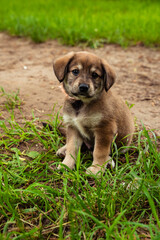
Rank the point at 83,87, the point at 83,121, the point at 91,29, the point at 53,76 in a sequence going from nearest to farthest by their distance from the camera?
the point at 83,87 → the point at 83,121 → the point at 53,76 → the point at 91,29

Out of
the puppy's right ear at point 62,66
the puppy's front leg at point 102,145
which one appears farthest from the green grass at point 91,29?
the puppy's front leg at point 102,145

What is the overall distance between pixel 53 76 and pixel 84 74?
92.9 inches

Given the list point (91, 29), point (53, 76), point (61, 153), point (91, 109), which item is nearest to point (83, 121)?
point (91, 109)

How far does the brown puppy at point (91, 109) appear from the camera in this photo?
278cm

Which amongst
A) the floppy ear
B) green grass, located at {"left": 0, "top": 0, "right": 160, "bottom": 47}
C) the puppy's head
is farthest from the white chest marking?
green grass, located at {"left": 0, "top": 0, "right": 160, "bottom": 47}

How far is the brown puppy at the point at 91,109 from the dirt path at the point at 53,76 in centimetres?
78

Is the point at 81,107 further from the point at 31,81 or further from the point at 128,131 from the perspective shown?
the point at 31,81

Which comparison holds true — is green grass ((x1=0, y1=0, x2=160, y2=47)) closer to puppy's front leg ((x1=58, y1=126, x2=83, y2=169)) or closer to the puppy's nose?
puppy's front leg ((x1=58, y1=126, x2=83, y2=169))

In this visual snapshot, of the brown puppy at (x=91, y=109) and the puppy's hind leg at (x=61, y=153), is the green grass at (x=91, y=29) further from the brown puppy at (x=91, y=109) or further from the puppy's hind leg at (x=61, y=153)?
the puppy's hind leg at (x=61, y=153)

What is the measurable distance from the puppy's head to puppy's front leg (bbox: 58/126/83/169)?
15.4 inches

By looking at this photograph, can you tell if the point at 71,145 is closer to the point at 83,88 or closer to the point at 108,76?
the point at 83,88

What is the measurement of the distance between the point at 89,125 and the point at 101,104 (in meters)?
0.23

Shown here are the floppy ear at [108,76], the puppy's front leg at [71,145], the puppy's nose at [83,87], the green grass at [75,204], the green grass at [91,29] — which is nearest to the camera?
the green grass at [75,204]

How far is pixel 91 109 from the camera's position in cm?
282
